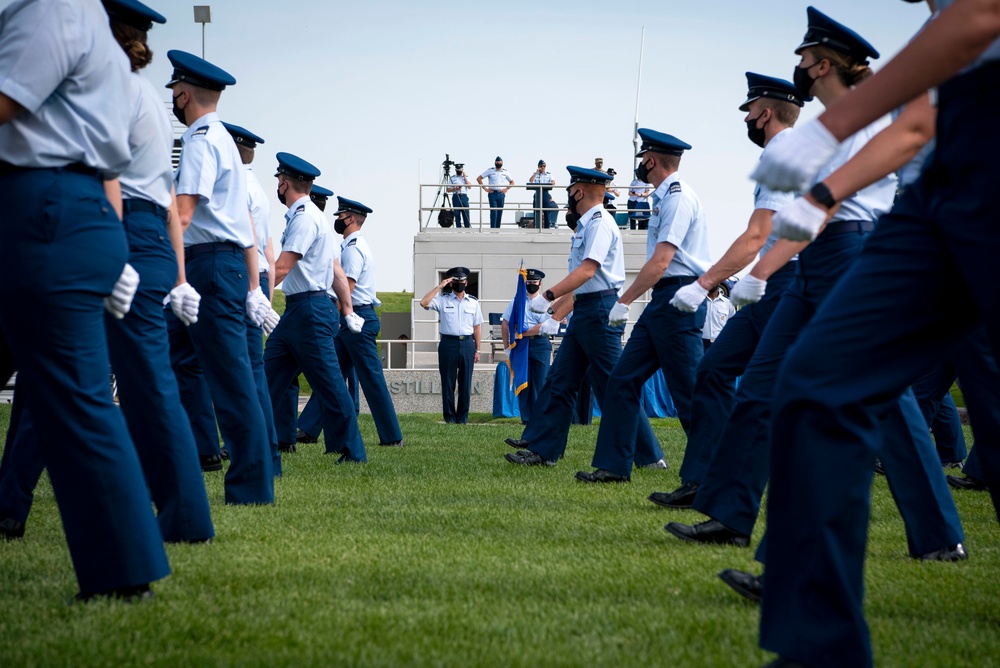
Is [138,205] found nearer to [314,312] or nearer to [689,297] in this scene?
[689,297]

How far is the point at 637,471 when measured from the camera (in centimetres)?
876

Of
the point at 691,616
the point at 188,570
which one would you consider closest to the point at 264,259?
the point at 188,570

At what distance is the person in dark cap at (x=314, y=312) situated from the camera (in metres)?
8.87

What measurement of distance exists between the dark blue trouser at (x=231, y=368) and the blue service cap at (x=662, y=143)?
323cm

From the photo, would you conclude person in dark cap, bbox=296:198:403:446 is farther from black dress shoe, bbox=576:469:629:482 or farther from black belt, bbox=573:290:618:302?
black dress shoe, bbox=576:469:629:482

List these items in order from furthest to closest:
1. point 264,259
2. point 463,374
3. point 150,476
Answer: point 463,374 → point 264,259 → point 150,476

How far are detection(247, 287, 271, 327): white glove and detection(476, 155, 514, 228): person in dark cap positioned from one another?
26658 millimetres

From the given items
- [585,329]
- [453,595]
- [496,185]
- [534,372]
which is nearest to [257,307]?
[585,329]

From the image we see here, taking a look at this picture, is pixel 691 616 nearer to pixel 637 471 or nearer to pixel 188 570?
pixel 188 570

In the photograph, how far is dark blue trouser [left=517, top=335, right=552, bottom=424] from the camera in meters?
17.2

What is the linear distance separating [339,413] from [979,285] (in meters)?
6.92

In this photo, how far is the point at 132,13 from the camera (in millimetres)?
4469

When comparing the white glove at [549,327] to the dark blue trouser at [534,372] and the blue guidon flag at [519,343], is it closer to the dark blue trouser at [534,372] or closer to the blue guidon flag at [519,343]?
the dark blue trouser at [534,372]

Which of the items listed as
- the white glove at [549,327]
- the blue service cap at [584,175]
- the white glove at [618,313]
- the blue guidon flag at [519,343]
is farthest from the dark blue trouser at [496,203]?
the white glove at [618,313]
